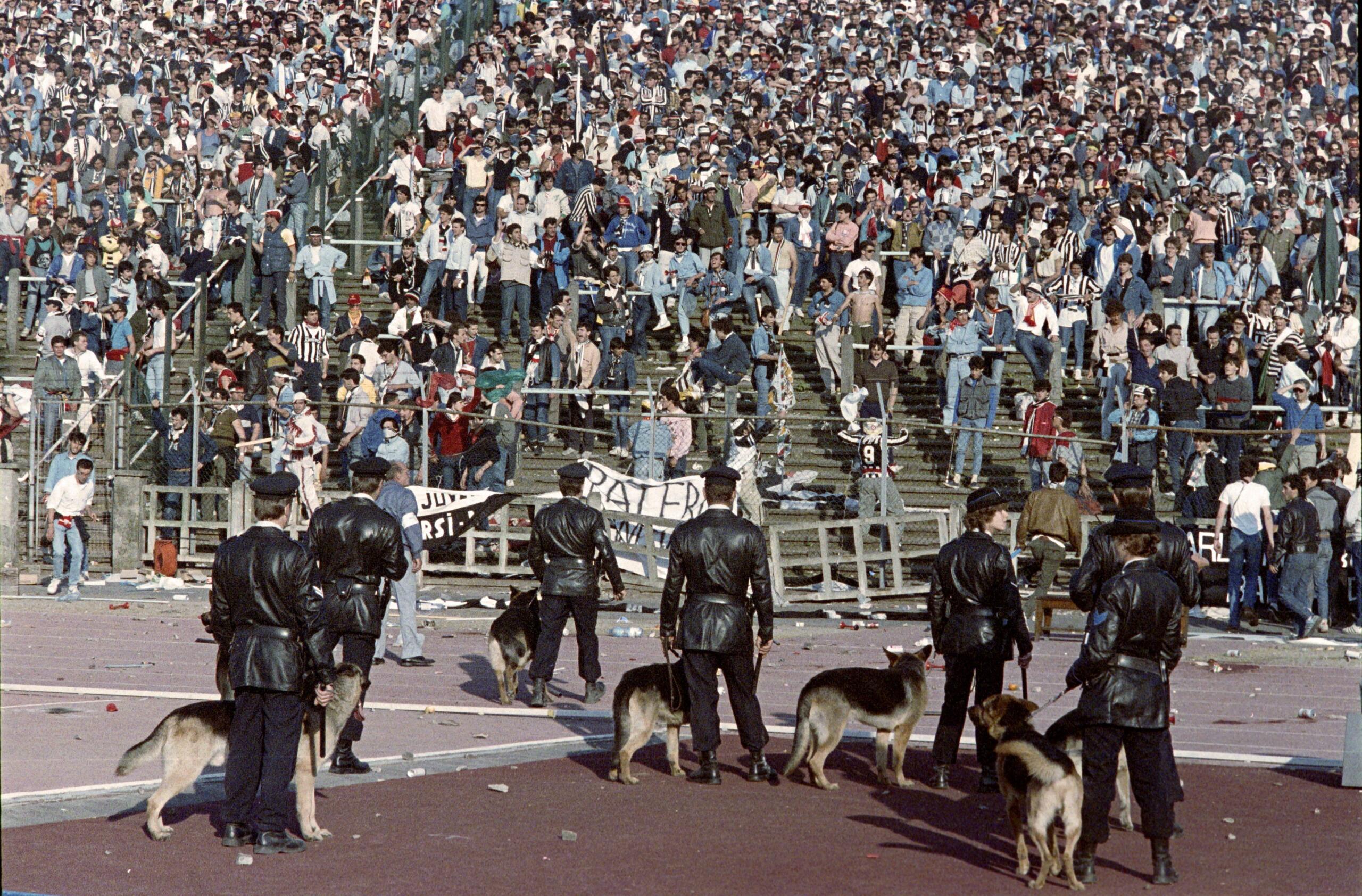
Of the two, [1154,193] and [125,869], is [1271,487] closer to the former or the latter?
[1154,193]

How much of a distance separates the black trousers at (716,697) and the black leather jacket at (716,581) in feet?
0.28

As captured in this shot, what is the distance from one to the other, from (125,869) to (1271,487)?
14.1 m

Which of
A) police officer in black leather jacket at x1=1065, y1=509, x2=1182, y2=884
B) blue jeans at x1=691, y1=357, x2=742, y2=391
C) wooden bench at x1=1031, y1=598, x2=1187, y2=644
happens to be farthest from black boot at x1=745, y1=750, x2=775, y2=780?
blue jeans at x1=691, y1=357, x2=742, y2=391

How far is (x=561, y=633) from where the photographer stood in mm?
12367

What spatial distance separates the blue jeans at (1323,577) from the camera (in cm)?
1694

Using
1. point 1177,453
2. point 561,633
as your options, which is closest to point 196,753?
point 561,633

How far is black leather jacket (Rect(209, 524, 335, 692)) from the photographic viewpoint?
27.6 feet

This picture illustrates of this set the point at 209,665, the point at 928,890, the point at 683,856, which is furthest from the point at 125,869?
the point at 209,665

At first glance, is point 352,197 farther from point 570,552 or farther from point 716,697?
point 716,697

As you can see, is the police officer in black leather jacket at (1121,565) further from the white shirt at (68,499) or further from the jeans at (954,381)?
the white shirt at (68,499)

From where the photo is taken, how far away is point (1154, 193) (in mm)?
25203

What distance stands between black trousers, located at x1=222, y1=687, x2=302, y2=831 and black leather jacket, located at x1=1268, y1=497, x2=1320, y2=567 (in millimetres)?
11377

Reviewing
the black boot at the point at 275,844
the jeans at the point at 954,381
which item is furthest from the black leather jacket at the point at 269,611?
the jeans at the point at 954,381

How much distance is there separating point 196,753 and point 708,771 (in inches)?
119
